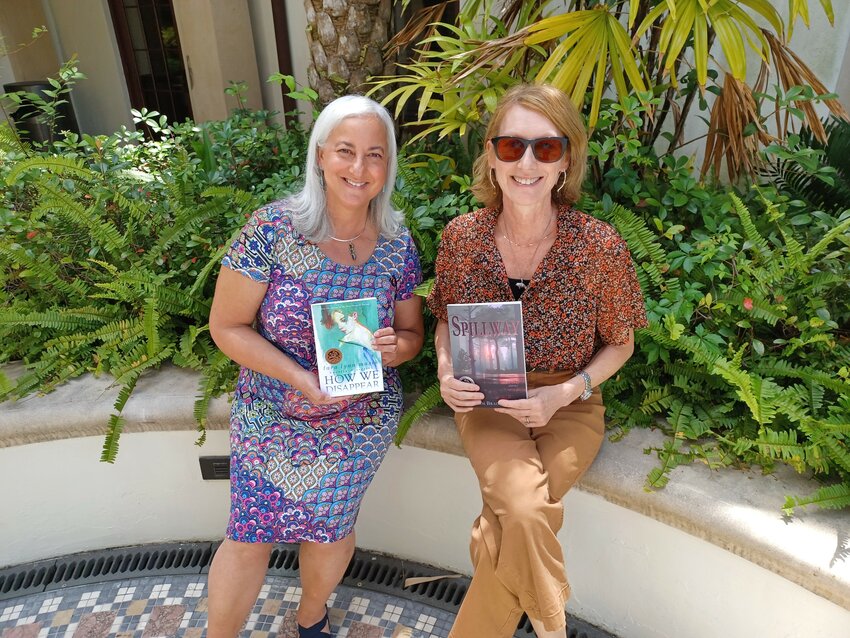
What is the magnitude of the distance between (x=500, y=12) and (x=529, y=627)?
3126 mm

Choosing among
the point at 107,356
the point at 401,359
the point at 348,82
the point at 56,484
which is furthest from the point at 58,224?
the point at 401,359

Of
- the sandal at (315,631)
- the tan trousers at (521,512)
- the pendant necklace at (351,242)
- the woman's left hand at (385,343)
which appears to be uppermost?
the pendant necklace at (351,242)

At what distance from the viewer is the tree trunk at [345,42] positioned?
3.52 meters

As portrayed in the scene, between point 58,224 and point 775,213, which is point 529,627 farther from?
point 58,224

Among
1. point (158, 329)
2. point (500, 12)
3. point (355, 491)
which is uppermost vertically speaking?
point (500, 12)

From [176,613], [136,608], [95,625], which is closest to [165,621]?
[176,613]

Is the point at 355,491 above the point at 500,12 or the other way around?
the other way around

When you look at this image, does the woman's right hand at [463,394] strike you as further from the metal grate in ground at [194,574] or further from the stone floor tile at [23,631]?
the stone floor tile at [23,631]

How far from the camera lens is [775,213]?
7.51 feet

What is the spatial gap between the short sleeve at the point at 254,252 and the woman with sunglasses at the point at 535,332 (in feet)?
1.82

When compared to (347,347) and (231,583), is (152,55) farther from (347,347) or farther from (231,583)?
(231,583)

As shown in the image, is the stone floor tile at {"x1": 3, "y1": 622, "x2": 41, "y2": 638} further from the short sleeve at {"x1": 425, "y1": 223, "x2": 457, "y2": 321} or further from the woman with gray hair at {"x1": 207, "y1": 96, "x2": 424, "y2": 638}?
the short sleeve at {"x1": 425, "y1": 223, "x2": 457, "y2": 321}

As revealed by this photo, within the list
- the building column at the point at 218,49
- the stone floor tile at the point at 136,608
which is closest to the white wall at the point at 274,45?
the building column at the point at 218,49

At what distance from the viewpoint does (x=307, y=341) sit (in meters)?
2.12
